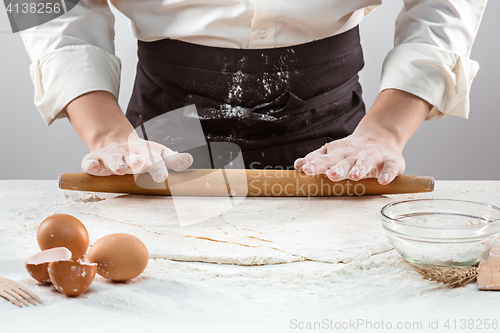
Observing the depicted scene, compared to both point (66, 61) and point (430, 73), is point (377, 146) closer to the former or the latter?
point (430, 73)

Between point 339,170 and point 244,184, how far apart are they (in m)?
0.23

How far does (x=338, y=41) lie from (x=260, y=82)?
0.90ft

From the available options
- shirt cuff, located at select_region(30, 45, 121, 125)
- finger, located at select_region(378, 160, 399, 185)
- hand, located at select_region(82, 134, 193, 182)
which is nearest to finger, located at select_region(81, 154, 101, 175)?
hand, located at select_region(82, 134, 193, 182)

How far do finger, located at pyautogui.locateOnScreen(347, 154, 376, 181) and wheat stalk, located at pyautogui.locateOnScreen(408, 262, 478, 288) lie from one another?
0.37m

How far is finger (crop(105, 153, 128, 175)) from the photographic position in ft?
3.50

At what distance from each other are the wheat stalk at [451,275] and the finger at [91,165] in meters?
0.74

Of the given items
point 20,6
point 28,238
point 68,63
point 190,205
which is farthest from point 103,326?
point 20,6

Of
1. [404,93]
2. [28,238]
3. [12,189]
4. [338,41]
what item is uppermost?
[338,41]

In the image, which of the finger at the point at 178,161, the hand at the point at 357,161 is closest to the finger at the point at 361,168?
the hand at the point at 357,161

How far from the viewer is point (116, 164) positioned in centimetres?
107

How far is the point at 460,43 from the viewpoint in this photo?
1.32 metres

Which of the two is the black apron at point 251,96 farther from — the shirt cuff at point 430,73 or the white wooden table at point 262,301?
the white wooden table at point 262,301

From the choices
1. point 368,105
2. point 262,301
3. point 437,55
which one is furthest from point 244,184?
point 368,105

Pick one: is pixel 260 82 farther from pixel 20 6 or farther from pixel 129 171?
pixel 20 6
